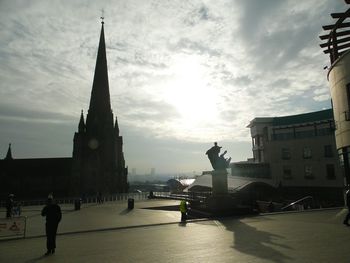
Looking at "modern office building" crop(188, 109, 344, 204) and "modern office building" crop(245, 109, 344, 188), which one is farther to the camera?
"modern office building" crop(245, 109, 344, 188)

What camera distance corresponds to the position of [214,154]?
20766 mm

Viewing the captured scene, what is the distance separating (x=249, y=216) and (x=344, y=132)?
8.13 metres

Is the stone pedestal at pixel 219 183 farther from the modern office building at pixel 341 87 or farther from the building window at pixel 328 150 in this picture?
the building window at pixel 328 150

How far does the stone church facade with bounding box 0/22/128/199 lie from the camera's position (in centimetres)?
6831

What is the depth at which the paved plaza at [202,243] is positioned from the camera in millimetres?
9047

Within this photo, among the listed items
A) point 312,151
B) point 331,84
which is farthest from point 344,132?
point 312,151

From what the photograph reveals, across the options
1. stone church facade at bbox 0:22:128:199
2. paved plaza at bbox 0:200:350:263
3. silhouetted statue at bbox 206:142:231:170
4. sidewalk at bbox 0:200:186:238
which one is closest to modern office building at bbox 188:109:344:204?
sidewalk at bbox 0:200:186:238

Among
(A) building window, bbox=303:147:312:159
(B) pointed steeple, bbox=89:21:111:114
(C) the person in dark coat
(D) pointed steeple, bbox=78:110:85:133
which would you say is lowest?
(C) the person in dark coat

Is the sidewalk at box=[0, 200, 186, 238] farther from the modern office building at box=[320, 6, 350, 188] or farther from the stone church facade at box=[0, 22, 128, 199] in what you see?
the stone church facade at box=[0, 22, 128, 199]

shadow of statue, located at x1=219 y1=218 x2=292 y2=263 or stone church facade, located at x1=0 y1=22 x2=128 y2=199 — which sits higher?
stone church facade, located at x1=0 y1=22 x2=128 y2=199

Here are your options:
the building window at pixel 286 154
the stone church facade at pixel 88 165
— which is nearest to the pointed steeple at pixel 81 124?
the stone church facade at pixel 88 165

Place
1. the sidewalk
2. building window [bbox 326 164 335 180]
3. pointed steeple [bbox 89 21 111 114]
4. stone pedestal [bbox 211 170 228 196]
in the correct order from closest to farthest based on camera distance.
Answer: the sidewalk → stone pedestal [bbox 211 170 228 196] → building window [bbox 326 164 335 180] → pointed steeple [bbox 89 21 111 114]

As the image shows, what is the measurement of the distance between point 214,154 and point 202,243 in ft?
33.4

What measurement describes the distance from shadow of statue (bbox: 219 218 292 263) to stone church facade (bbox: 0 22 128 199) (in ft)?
184
